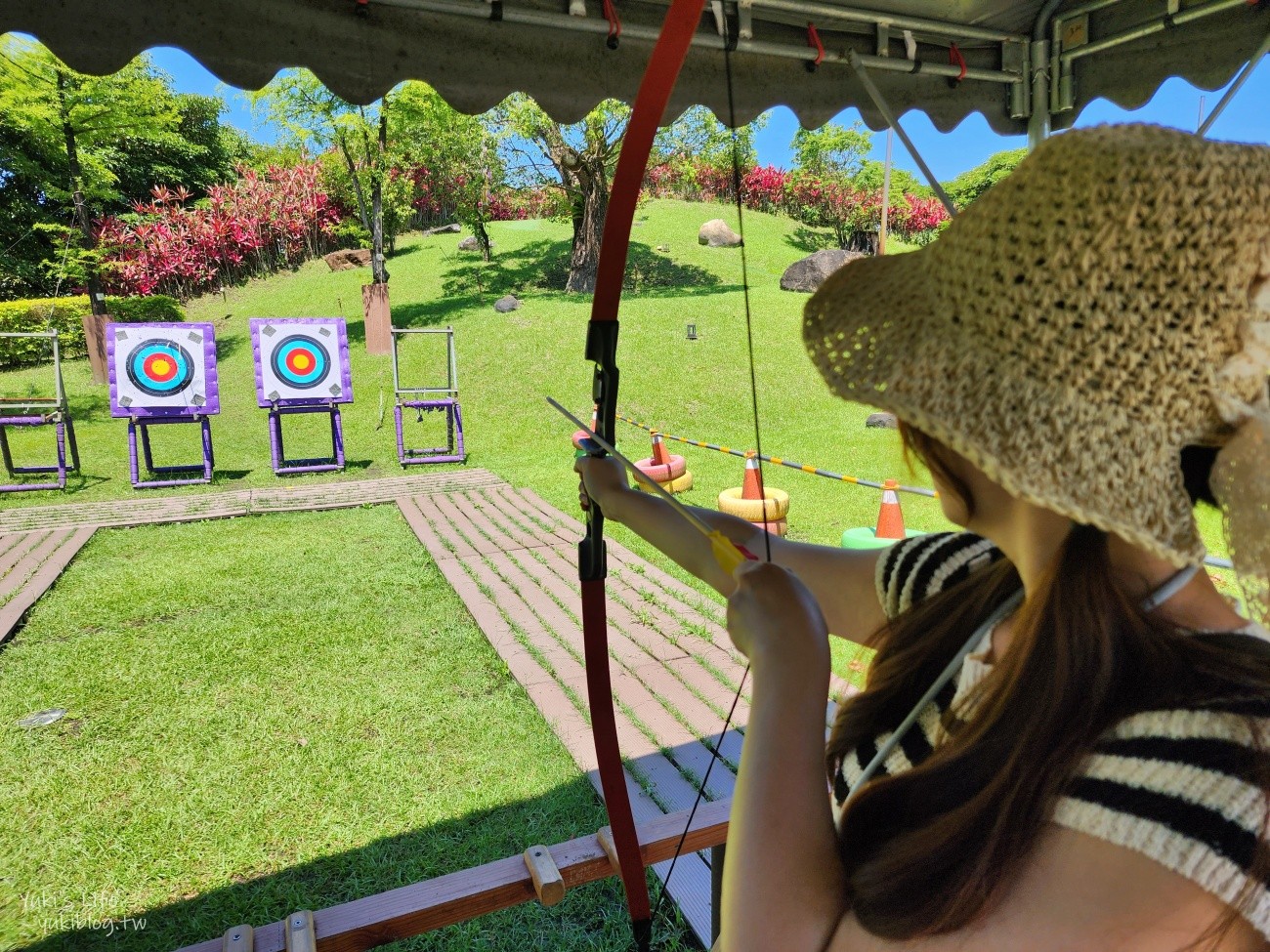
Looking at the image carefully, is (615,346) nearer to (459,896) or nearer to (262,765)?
(459,896)

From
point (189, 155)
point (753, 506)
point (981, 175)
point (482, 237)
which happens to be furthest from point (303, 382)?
point (981, 175)

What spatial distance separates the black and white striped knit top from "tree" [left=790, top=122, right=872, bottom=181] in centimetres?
1683

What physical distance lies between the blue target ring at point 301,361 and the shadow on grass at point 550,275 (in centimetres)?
645

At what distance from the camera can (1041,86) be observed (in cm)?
186

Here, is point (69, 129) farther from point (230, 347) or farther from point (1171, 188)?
point (1171, 188)

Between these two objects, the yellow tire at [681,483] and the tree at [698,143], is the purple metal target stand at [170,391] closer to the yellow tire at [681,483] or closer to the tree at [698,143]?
the yellow tire at [681,483]

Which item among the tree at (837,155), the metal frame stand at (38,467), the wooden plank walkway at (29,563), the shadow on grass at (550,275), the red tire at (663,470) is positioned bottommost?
the wooden plank walkway at (29,563)

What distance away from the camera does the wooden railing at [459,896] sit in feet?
3.25

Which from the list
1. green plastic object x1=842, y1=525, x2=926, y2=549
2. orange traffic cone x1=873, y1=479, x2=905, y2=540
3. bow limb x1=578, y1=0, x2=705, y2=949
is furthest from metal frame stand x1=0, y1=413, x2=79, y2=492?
bow limb x1=578, y1=0, x2=705, y2=949

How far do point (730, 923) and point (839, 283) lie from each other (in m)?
0.39

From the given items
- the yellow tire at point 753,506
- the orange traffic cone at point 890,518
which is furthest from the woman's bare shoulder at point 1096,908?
the yellow tire at point 753,506

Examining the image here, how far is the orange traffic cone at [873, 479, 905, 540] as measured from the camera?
10.3ft

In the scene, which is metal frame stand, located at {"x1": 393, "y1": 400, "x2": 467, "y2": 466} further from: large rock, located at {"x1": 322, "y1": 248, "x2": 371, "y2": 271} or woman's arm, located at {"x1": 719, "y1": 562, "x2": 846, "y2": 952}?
large rock, located at {"x1": 322, "y1": 248, "x2": 371, "y2": 271}

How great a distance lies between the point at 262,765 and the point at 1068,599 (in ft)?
6.86
